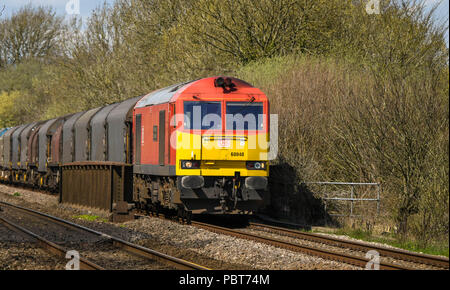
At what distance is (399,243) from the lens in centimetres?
1280

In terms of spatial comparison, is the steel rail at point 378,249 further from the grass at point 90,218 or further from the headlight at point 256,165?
the grass at point 90,218

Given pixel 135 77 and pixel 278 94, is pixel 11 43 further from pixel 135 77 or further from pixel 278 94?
pixel 278 94

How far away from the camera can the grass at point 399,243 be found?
36.8 ft

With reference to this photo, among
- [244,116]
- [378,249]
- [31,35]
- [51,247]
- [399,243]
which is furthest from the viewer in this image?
[31,35]

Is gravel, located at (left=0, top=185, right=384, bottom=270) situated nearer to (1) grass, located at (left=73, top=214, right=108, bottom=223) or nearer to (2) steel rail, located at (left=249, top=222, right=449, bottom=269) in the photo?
(1) grass, located at (left=73, top=214, right=108, bottom=223)

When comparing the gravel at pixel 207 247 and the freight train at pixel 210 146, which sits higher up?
the freight train at pixel 210 146

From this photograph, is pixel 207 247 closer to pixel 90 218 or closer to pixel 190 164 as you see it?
pixel 190 164

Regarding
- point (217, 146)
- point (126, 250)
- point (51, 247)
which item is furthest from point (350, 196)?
point (51, 247)

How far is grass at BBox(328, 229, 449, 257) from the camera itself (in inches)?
441

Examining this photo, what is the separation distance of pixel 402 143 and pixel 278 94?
6.10 m

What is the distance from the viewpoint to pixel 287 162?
18641mm

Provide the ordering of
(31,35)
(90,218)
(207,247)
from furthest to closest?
1. (31,35)
2. (90,218)
3. (207,247)

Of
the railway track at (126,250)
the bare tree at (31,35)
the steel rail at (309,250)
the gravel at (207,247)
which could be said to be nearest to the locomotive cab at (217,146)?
the steel rail at (309,250)

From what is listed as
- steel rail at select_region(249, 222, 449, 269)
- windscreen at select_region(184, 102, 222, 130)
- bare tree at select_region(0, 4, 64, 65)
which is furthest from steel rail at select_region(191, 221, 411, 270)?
bare tree at select_region(0, 4, 64, 65)
